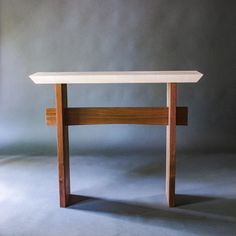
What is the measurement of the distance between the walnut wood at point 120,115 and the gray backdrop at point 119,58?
4.56 ft

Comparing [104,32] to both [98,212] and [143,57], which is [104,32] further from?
[98,212]

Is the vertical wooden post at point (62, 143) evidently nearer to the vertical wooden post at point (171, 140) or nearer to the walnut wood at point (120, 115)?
the walnut wood at point (120, 115)

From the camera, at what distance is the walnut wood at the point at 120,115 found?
8.40 ft

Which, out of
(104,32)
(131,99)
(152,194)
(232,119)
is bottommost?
(152,194)

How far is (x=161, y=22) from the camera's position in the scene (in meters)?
3.82

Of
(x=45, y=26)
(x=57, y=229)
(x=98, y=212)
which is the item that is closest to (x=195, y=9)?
(x=45, y=26)

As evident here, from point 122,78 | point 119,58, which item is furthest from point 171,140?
point 119,58

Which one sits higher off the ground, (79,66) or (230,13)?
(230,13)

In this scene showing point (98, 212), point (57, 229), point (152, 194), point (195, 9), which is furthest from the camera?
point (195, 9)

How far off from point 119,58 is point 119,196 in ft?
5.54

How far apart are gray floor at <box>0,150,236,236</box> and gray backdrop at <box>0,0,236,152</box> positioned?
281 millimetres

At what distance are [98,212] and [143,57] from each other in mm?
1970

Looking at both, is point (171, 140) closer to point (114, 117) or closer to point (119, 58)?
point (114, 117)

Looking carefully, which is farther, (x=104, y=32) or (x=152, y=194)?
(x=104, y=32)
